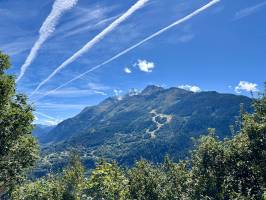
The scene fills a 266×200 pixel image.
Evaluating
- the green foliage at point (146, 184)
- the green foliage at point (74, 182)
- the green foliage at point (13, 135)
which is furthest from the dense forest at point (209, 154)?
the green foliage at point (74, 182)

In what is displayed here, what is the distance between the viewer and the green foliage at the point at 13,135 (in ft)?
144

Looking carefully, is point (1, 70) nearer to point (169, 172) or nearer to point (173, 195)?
point (173, 195)

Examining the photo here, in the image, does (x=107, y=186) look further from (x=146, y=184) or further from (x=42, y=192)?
(x=42, y=192)

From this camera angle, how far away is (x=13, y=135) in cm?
4572

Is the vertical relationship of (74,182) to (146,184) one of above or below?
above

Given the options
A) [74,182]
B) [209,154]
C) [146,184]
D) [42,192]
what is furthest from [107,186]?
[209,154]

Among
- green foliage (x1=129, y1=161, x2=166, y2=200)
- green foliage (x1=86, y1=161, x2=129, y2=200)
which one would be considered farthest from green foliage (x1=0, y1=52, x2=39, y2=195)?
green foliage (x1=129, y1=161, x2=166, y2=200)

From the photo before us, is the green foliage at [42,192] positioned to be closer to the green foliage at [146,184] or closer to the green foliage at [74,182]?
the green foliage at [74,182]

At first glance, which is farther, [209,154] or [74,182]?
[74,182]

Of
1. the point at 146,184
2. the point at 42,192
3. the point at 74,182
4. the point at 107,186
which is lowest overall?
the point at 42,192

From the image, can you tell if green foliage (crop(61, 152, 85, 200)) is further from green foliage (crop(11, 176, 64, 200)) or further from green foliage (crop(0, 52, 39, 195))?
green foliage (crop(0, 52, 39, 195))

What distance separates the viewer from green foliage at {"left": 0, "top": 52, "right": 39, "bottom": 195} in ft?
144

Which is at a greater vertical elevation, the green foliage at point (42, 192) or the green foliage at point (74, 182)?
the green foliage at point (74, 182)

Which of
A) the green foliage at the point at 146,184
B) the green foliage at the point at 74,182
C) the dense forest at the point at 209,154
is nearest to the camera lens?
the dense forest at the point at 209,154
